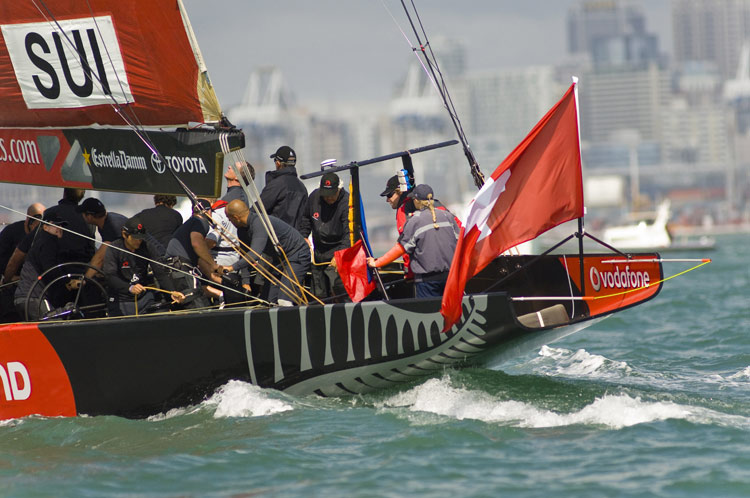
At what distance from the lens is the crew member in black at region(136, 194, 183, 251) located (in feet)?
24.7

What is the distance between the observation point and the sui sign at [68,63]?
282 inches

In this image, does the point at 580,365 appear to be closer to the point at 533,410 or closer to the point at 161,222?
the point at 533,410

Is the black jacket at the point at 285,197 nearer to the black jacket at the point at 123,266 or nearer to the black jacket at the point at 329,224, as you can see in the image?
the black jacket at the point at 329,224

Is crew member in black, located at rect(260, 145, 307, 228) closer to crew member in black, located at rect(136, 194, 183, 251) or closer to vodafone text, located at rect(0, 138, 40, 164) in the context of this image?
crew member in black, located at rect(136, 194, 183, 251)

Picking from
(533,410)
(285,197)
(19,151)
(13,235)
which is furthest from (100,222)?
(533,410)

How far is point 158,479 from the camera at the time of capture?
5.50 m

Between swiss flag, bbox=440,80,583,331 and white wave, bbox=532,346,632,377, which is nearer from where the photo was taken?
swiss flag, bbox=440,80,583,331

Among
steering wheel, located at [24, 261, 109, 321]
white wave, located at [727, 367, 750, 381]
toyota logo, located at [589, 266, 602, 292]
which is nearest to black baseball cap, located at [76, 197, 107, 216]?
steering wheel, located at [24, 261, 109, 321]

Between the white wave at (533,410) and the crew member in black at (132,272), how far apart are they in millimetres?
1725

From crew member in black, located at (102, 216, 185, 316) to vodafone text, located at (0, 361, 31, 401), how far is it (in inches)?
26.3

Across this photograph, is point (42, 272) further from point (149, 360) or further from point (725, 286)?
point (725, 286)

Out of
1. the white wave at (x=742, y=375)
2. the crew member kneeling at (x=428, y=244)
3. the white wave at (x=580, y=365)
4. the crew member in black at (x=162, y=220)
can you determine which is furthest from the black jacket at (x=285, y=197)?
the white wave at (x=742, y=375)

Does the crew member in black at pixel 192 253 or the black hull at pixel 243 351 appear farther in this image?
the crew member in black at pixel 192 253

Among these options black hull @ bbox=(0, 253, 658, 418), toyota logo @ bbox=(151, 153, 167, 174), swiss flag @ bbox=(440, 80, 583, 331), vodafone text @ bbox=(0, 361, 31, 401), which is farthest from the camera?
toyota logo @ bbox=(151, 153, 167, 174)
